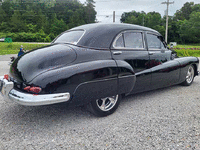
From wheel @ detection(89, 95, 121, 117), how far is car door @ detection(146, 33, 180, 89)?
116 cm

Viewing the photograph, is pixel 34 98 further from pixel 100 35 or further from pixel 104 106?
pixel 100 35

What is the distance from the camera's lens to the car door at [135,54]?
3.25 metres

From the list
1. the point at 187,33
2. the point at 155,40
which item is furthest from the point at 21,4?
the point at 155,40

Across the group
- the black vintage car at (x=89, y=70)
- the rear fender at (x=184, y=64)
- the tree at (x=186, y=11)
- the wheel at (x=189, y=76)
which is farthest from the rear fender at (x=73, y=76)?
the tree at (x=186, y=11)

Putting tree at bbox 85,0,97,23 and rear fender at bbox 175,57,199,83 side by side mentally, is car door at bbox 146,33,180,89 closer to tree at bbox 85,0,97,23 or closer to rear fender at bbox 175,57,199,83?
rear fender at bbox 175,57,199,83

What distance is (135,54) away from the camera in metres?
3.55

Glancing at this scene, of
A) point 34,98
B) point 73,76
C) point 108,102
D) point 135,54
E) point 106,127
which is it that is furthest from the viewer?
point 135,54

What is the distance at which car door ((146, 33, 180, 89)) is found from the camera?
3.92m

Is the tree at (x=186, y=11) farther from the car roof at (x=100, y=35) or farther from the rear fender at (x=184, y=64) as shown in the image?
the car roof at (x=100, y=35)

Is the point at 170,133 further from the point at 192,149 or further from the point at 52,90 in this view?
the point at 52,90

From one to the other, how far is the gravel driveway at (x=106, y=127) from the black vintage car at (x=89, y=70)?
0.32 metres

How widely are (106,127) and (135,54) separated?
1599mm

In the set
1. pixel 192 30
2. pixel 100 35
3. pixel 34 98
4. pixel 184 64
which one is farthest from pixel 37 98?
pixel 192 30

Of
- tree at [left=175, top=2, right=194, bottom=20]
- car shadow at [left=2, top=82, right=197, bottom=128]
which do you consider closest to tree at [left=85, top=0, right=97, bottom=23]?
tree at [left=175, top=2, right=194, bottom=20]
